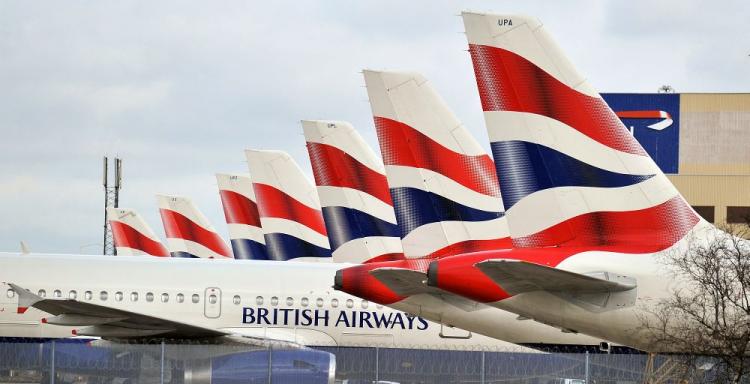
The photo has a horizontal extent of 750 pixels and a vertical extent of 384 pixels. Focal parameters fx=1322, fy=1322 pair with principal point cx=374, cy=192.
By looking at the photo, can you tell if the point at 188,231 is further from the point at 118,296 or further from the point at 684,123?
the point at 118,296

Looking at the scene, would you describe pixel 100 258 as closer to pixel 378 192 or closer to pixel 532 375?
pixel 378 192

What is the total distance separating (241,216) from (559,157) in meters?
29.7

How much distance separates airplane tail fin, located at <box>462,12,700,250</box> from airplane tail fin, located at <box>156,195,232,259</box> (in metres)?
36.3

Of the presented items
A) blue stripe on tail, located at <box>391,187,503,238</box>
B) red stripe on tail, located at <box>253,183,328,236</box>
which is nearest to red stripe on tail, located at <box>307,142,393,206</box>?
blue stripe on tail, located at <box>391,187,503,238</box>

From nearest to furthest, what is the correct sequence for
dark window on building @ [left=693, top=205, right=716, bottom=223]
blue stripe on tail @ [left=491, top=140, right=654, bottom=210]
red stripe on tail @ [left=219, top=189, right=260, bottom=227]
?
blue stripe on tail @ [left=491, top=140, right=654, bottom=210] → red stripe on tail @ [left=219, top=189, right=260, bottom=227] → dark window on building @ [left=693, top=205, right=716, bottom=223]

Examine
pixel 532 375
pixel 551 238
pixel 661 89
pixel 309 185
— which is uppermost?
pixel 661 89

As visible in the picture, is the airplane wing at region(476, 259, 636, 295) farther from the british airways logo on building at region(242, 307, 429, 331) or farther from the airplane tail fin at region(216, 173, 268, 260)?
the airplane tail fin at region(216, 173, 268, 260)

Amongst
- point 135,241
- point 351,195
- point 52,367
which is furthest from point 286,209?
point 135,241

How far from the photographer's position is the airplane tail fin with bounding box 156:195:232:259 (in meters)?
53.8

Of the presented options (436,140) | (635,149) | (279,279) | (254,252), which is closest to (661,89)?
(254,252)

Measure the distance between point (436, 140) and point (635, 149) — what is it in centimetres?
618

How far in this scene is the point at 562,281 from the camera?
Answer: 1582 centimetres

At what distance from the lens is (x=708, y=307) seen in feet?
54.6

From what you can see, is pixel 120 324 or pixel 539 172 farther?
pixel 120 324
